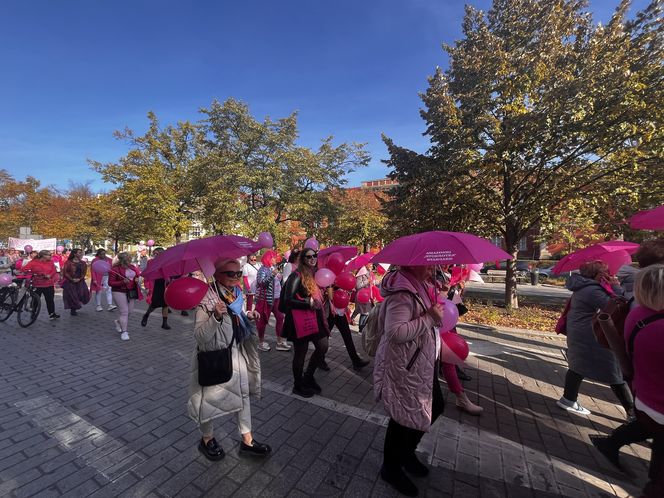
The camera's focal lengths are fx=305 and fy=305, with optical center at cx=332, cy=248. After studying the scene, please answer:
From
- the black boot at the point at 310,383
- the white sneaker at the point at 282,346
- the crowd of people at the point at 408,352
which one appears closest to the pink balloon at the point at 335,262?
the crowd of people at the point at 408,352

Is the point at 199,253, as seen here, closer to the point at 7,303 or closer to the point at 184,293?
the point at 184,293

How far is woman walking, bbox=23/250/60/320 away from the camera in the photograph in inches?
291

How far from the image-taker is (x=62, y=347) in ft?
19.0

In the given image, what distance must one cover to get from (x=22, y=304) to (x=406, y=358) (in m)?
9.46

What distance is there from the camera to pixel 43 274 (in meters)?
7.43

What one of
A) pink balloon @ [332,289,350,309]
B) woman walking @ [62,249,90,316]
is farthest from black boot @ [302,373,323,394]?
woman walking @ [62,249,90,316]

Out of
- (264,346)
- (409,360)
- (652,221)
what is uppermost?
(652,221)

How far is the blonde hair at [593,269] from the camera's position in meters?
3.52

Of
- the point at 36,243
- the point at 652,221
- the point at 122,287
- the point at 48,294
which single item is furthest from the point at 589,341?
the point at 36,243

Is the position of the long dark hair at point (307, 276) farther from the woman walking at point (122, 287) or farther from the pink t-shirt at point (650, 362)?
the woman walking at point (122, 287)

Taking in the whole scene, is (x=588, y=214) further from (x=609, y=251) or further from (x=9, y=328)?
(x=9, y=328)

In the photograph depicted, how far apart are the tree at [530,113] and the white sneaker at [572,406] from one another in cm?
651

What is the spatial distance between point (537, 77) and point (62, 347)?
1267 centimetres

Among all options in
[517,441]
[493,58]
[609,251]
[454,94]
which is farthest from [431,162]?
[517,441]
